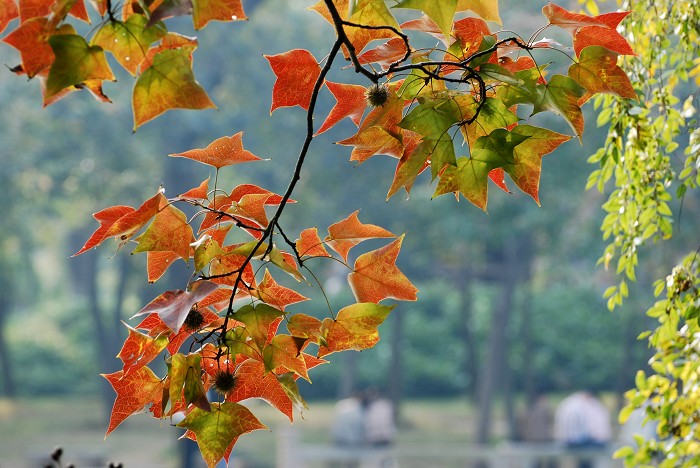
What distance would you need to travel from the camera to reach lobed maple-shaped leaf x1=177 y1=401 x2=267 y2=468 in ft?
3.72

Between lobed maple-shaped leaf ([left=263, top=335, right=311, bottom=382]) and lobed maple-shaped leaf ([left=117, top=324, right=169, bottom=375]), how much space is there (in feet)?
0.44

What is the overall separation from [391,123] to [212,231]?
0.88 feet

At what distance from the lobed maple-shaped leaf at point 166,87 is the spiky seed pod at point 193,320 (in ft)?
0.97

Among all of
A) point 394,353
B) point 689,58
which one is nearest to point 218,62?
point 394,353

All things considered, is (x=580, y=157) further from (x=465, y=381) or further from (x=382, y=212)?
(x=465, y=381)

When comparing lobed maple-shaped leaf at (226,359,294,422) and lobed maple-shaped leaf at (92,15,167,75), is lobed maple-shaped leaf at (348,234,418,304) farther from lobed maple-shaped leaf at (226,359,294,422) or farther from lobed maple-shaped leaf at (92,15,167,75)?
lobed maple-shaped leaf at (92,15,167,75)

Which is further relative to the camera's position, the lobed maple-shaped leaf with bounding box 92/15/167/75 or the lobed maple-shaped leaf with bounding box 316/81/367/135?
the lobed maple-shaped leaf with bounding box 316/81/367/135

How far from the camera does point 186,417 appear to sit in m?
1.13

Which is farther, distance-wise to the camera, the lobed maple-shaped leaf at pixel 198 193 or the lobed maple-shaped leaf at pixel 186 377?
the lobed maple-shaped leaf at pixel 198 193

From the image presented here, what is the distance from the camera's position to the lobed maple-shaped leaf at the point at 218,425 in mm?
1133

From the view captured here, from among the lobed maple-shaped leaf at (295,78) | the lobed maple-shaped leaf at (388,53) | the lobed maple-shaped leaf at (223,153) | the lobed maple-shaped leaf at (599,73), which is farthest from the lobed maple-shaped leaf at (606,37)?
the lobed maple-shaped leaf at (223,153)

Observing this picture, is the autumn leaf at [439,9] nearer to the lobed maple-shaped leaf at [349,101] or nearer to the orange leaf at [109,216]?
the lobed maple-shaped leaf at [349,101]

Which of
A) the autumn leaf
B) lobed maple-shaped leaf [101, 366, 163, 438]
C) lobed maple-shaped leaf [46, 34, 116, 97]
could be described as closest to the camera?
lobed maple-shaped leaf [46, 34, 116, 97]

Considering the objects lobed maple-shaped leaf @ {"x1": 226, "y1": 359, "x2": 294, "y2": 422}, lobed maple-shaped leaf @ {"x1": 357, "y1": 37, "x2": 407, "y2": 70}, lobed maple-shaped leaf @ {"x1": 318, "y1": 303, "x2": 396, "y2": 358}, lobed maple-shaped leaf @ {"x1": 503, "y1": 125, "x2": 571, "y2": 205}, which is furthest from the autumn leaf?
lobed maple-shaped leaf @ {"x1": 226, "y1": 359, "x2": 294, "y2": 422}
